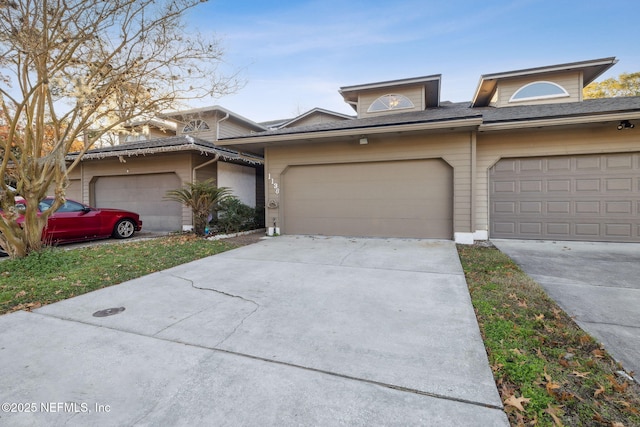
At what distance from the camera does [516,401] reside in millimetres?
1734

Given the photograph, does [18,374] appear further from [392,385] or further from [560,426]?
[560,426]

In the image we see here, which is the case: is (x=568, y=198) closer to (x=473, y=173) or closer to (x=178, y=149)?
(x=473, y=173)

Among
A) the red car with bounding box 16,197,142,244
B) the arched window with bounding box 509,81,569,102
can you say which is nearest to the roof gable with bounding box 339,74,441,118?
the arched window with bounding box 509,81,569,102

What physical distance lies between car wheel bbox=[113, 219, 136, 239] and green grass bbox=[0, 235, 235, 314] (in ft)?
5.26

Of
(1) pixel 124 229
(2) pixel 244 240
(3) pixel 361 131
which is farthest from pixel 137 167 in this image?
(3) pixel 361 131

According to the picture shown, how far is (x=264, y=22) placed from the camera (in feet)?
26.5

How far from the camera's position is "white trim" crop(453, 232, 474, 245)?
7.04 meters

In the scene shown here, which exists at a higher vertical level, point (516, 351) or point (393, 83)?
point (393, 83)

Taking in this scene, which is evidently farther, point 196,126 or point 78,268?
point 196,126

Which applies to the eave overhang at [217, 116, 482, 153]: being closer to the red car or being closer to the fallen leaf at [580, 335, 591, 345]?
the red car

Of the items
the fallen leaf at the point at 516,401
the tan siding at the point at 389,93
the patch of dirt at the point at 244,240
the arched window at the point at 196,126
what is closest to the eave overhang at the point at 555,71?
the tan siding at the point at 389,93

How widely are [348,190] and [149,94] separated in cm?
519

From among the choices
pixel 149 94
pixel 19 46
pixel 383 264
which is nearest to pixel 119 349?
pixel 383 264

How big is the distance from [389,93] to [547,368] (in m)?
9.71
